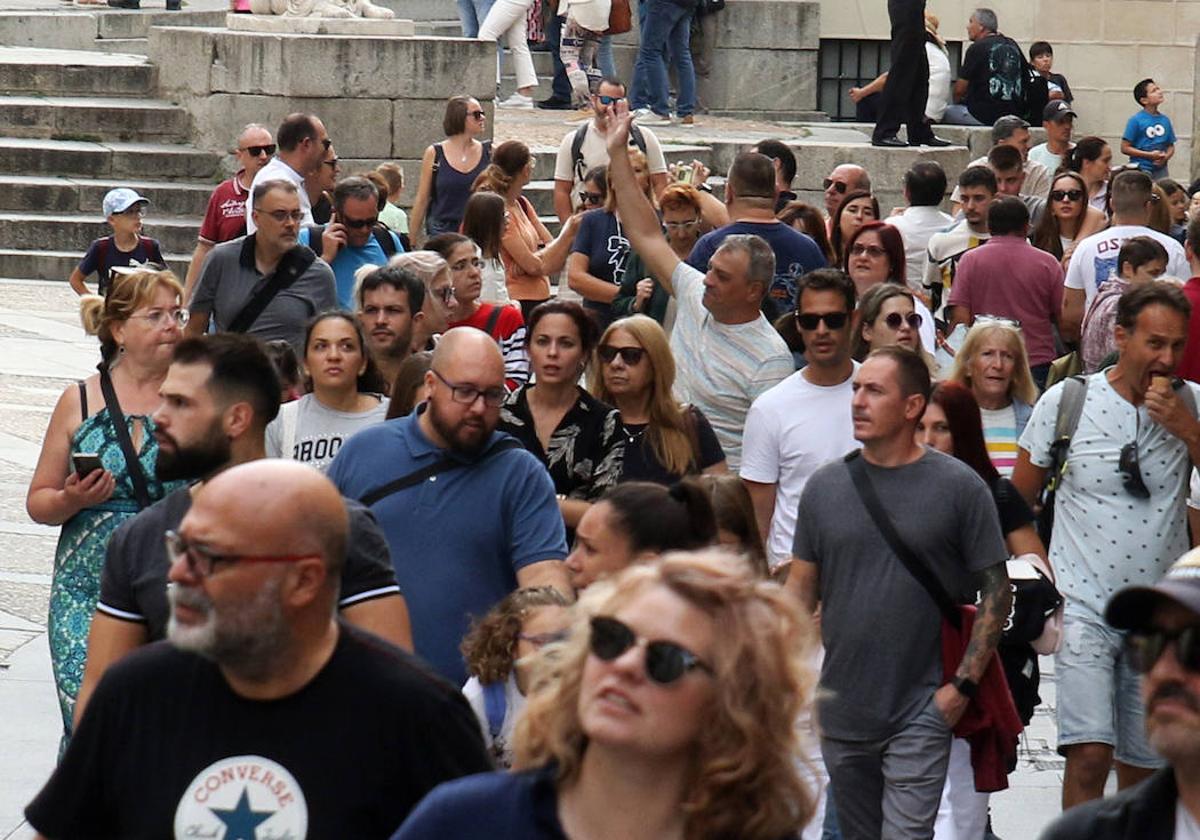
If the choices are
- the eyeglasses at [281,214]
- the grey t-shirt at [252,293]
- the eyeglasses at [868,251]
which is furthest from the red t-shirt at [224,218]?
the eyeglasses at [868,251]

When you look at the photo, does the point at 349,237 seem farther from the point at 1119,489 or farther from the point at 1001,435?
the point at 1119,489

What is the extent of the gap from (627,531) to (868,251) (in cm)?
527

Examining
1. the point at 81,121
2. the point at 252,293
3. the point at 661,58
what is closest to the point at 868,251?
the point at 252,293

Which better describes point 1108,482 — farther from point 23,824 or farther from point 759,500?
point 23,824

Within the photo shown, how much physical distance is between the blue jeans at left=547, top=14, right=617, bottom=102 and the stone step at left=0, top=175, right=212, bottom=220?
5.24m

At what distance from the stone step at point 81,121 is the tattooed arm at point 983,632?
14968 millimetres

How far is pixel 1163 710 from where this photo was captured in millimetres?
2912

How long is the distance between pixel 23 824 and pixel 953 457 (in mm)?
3008

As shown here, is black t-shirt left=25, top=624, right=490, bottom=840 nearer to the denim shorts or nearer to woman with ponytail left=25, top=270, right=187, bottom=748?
woman with ponytail left=25, top=270, right=187, bottom=748

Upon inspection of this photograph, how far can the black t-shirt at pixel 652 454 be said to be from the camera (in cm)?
691

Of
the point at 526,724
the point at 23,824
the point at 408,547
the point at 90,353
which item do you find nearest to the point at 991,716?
the point at 408,547

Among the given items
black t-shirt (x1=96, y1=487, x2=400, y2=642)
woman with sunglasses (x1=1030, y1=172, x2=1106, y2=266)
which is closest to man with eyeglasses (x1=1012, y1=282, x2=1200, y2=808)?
black t-shirt (x1=96, y1=487, x2=400, y2=642)

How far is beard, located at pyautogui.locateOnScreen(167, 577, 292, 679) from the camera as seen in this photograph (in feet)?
10.9

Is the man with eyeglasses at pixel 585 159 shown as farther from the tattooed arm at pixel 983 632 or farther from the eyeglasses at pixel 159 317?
the tattooed arm at pixel 983 632
